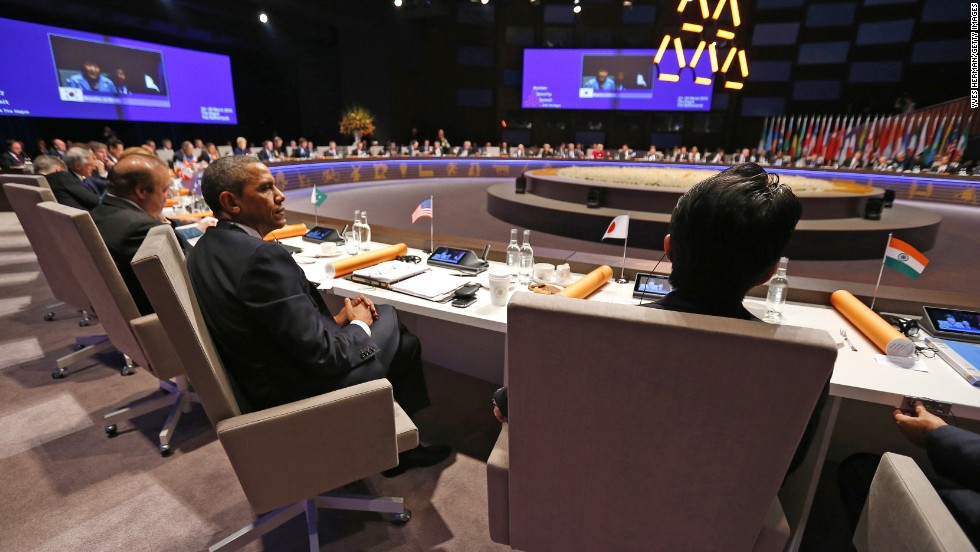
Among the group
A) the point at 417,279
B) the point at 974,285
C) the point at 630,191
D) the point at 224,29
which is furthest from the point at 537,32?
the point at 417,279

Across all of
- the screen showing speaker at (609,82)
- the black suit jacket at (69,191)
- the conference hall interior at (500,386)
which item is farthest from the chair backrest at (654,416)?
the screen showing speaker at (609,82)

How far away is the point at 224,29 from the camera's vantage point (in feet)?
33.5

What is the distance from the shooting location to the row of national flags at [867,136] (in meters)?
10.9

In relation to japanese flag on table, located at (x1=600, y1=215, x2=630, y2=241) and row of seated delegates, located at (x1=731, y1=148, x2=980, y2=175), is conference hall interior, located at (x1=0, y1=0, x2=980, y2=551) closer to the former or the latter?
japanese flag on table, located at (x1=600, y1=215, x2=630, y2=241)

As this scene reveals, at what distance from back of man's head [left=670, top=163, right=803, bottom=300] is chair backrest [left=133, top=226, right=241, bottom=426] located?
113cm

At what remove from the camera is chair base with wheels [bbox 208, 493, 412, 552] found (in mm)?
1436

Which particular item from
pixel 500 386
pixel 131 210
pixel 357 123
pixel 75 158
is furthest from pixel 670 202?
pixel 357 123

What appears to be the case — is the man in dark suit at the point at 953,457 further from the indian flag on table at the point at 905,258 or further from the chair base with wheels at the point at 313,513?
the chair base with wheels at the point at 313,513

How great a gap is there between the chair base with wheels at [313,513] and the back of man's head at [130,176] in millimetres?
1667

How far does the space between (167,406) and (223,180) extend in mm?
1506

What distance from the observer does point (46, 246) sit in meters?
2.45

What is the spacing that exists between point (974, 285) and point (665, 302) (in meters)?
4.93

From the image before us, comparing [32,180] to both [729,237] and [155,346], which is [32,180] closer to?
[155,346]

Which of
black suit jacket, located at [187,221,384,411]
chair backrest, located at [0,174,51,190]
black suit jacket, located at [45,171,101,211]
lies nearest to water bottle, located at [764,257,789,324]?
black suit jacket, located at [187,221,384,411]
